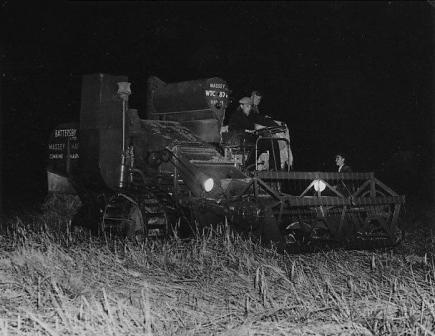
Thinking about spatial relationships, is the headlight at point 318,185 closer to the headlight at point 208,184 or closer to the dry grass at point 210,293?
the dry grass at point 210,293

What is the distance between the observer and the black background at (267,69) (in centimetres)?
2055

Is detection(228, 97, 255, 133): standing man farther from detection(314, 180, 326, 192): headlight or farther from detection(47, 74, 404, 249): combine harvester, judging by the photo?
detection(314, 180, 326, 192): headlight

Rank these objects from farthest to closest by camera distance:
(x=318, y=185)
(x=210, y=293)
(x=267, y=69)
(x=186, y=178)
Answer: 1. (x=267, y=69)
2. (x=186, y=178)
3. (x=318, y=185)
4. (x=210, y=293)

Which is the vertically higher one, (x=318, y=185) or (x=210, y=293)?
(x=318, y=185)

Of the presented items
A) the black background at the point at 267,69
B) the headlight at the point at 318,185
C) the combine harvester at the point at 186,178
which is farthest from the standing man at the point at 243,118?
the black background at the point at 267,69

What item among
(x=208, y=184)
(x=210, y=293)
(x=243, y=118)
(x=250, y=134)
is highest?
(x=243, y=118)

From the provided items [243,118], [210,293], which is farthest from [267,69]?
[210,293]

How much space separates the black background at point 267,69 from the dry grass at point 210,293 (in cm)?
1384

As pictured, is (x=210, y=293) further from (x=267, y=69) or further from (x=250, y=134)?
(x=267, y=69)

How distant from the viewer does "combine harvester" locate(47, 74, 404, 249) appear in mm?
8664

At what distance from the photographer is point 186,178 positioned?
31.2 ft

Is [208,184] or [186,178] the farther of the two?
[186,178]

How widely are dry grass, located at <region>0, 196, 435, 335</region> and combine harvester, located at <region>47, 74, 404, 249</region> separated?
76 cm

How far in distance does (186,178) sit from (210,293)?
13.5 ft
